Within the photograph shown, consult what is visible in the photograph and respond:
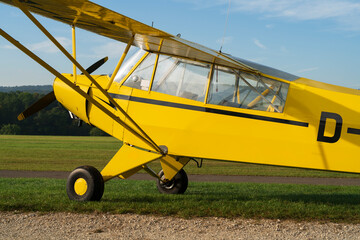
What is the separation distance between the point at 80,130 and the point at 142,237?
96.8 metres

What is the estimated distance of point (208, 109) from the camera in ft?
25.6

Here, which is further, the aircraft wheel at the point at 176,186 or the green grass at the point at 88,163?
the green grass at the point at 88,163

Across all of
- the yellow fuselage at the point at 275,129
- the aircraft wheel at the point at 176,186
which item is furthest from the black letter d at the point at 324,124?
the aircraft wheel at the point at 176,186

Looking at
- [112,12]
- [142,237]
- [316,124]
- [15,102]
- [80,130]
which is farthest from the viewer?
[15,102]

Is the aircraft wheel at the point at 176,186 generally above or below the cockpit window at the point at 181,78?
below

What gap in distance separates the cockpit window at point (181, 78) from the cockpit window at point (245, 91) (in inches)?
8.1

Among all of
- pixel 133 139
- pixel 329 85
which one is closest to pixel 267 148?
pixel 329 85

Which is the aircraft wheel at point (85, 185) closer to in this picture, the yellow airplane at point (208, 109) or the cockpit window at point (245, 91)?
the yellow airplane at point (208, 109)

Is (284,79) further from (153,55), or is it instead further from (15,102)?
(15,102)

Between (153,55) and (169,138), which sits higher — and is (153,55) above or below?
above

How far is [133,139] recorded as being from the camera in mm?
8438

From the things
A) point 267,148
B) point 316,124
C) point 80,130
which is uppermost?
point 316,124

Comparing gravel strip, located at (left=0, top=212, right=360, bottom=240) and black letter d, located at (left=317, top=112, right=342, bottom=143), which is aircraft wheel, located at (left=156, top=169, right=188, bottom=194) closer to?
gravel strip, located at (left=0, top=212, right=360, bottom=240)

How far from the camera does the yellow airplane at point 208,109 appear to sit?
750 cm
